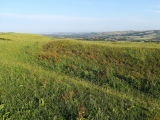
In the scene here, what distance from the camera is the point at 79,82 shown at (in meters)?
16.9

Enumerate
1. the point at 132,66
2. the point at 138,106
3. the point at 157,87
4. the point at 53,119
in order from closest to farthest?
the point at 53,119
the point at 138,106
the point at 157,87
the point at 132,66

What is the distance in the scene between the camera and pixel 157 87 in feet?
59.9

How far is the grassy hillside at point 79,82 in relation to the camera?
11.3m

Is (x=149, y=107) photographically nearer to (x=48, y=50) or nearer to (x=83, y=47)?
(x=83, y=47)

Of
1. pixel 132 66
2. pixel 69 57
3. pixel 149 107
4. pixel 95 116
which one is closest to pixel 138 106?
pixel 149 107

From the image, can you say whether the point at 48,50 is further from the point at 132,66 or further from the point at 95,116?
the point at 95,116

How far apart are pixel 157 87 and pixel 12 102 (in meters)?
12.6

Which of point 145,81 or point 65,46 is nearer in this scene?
point 145,81

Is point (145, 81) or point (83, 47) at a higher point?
point (83, 47)

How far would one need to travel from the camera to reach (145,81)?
19.6 m

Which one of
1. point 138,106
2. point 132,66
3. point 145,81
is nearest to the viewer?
point 138,106

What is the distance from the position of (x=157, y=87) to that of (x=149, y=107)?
6814mm

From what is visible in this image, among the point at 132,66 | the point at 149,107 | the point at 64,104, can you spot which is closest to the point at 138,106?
the point at 149,107

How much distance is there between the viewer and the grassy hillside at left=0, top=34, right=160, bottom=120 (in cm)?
1130
